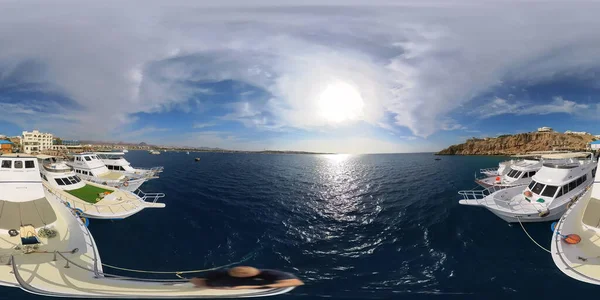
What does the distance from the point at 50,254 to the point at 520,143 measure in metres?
144

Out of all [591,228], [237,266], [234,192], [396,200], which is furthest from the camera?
[234,192]

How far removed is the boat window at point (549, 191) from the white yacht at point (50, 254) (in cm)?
1674

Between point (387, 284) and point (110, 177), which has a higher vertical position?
point (110, 177)

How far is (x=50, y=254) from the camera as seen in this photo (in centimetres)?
852

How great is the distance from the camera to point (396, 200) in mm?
20734

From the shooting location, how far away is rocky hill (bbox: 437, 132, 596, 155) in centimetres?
8931

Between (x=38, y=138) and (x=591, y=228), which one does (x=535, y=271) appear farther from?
(x=38, y=138)

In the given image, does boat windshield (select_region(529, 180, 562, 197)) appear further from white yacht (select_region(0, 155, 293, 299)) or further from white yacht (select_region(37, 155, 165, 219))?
white yacht (select_region(37, 155, 165, 219))

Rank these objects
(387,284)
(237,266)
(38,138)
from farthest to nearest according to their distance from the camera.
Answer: (38,138) → (237,266) → (387,284)

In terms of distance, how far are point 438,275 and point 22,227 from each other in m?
16.9

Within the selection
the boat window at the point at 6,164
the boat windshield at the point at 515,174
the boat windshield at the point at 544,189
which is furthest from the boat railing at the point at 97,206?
the boat windshield at the point at 515,174

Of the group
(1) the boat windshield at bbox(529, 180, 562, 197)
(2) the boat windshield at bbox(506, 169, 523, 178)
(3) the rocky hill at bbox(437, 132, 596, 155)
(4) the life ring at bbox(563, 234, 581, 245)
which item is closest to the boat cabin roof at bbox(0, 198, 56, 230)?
(4) the life ring at bbox(563, 234, 581, 245)

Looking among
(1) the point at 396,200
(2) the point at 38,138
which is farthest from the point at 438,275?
(2) the point at 38,138

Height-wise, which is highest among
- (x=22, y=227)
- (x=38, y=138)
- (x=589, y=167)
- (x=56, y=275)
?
(x=38, y=138)
